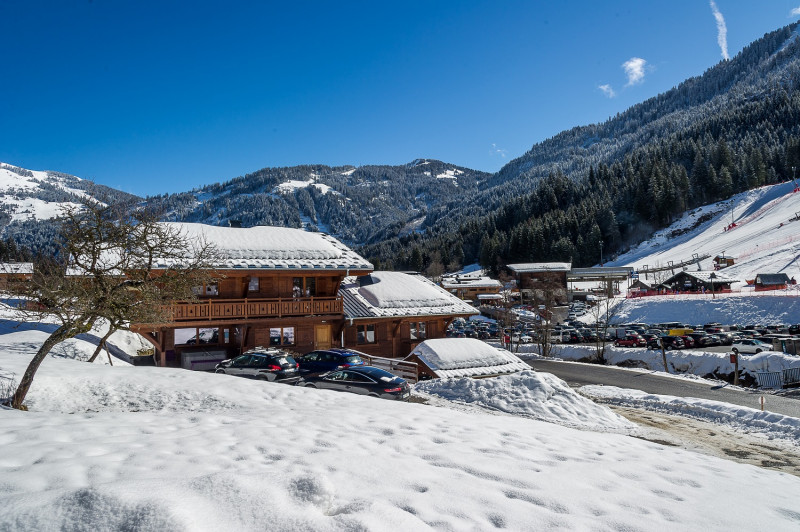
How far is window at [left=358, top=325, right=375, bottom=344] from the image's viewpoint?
27.5 m

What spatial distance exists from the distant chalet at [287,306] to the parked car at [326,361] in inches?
196

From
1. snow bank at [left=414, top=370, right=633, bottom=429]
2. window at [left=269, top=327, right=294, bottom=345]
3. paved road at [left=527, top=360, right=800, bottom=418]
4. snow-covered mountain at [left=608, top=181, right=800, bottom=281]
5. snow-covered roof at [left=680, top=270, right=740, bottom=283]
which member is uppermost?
snow-covered mountain at [left=608, top=181, right=800, bottom=281]

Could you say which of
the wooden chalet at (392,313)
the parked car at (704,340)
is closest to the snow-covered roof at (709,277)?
the parked car at (704,340)

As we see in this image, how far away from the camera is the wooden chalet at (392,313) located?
2672 centimetres

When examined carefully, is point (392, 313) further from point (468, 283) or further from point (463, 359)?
point (468, 283)

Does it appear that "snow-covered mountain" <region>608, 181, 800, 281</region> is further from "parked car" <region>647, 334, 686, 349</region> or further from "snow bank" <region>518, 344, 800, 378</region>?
"snow bank" <region>518, 344, 800, 378</region>

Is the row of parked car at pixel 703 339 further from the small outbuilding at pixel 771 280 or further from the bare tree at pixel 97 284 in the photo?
the bare tree at pixel 97 284

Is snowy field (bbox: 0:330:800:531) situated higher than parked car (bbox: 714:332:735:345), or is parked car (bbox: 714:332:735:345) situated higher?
snowy field (bbox: 0:330:800:531)

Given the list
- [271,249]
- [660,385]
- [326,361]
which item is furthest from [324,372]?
[660,385]

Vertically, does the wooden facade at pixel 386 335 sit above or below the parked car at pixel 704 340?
above

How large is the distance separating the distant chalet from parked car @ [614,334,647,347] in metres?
20.8

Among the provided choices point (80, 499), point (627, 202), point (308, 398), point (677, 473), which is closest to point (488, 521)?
point (80, 499)

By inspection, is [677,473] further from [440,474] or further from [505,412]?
[505,412]

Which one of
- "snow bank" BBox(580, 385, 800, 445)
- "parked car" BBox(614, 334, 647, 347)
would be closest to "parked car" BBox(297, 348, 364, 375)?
"snow bank" BBox(580, 385, 800, 445)
